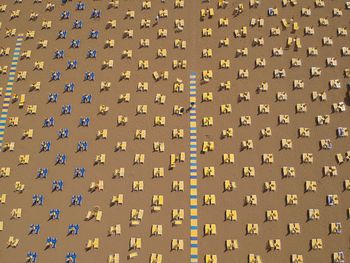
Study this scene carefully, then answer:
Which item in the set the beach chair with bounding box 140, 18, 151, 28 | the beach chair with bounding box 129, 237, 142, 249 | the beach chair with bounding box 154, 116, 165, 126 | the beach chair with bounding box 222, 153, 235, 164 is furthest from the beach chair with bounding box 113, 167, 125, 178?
the beach chair with bounding box 140, 18, 151, 28

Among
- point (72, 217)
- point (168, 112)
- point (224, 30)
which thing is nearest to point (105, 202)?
point (72, 217)

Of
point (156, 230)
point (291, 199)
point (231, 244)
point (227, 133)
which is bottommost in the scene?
point (231, 244)

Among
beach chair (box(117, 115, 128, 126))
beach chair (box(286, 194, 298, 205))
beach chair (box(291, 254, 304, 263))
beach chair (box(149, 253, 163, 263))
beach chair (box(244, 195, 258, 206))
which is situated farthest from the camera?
beach chair (box(117, 115, 128, 126))

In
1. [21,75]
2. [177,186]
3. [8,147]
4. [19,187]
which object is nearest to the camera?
[177,186]

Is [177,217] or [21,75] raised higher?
[21,75]

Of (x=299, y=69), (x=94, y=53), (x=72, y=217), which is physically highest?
(x=94, y=53)

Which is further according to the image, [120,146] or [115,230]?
[120,146]

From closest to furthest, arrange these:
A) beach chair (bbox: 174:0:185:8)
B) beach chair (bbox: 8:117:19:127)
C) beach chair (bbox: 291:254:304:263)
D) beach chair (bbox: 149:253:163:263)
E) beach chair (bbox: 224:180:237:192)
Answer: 1. beach chair (bbox: 291:254:304:263)
2. beach chair (bbox: 149:253:163:263)
3. beach chair (bbox: 224:180:237:192)
4. beach chair (bbox: 8:117:19:127)
5. beach chair (bbox: 174:0:185:8)

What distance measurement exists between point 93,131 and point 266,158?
1156 centimetres

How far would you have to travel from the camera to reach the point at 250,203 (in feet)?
83.7

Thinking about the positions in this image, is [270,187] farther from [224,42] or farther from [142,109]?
[224,42]

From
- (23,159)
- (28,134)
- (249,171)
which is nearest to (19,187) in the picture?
(23,159)

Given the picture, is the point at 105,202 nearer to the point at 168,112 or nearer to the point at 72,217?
the point at 72,217

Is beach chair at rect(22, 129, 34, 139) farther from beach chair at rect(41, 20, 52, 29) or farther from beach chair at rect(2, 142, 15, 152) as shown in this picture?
beach chair at rect(41, 20, 52, 29)
